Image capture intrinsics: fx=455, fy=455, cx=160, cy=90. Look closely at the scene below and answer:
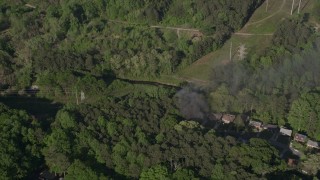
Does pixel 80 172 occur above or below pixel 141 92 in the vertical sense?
below

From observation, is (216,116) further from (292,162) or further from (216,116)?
(292,162)

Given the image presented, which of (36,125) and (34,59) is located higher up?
(34,59)

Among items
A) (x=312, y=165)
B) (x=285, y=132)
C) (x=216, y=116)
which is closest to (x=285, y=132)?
(x=285, y=132)

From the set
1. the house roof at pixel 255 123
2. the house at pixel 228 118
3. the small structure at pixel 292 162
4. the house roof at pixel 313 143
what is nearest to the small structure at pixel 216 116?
the house at pixel 228 118

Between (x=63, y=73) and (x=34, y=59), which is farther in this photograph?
(x=34, y=59)

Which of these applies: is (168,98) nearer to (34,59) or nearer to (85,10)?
(34,59)

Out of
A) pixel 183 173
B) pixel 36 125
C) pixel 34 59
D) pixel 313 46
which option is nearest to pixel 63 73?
pixel 34 59

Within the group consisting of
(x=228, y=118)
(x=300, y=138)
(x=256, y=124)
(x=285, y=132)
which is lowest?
(x=300, y=138)

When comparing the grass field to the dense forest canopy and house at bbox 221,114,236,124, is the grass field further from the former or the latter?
house at bbox 221,114,236,124
